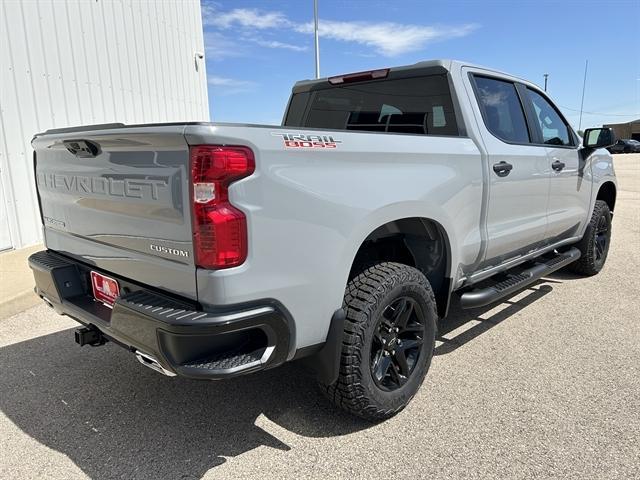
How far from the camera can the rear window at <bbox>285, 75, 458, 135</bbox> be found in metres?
3.35

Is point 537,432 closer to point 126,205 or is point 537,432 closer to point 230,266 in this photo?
point 230,266

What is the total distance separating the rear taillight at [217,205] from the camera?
189cm

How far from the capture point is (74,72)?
7.33 m

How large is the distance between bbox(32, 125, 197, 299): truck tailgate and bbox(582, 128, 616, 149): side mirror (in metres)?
4.17

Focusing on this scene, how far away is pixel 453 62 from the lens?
3.32m

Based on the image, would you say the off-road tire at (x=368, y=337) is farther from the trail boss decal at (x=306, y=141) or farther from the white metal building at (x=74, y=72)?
the white metal building at (x=74, y=72)

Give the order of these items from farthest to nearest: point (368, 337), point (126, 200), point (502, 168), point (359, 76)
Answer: point (359, 76)
point (502, 168)
point (368, 337)
point (126, 200)

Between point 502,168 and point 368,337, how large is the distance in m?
1.70

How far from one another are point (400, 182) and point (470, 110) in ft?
3.52

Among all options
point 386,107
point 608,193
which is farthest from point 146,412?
point 608,193

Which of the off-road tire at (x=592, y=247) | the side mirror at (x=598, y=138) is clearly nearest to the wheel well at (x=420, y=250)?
the side mirror at (x=598, y=138)

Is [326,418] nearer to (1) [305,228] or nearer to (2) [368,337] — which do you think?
(2) [368,337]

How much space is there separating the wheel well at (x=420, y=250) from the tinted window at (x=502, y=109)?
977mm

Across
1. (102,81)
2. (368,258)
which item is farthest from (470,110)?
(102,81)
